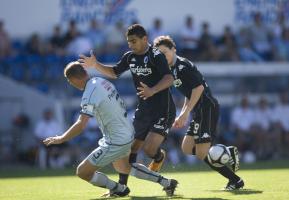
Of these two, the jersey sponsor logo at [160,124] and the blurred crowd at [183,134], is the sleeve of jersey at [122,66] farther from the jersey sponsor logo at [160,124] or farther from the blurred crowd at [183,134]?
the blurred crowd at [183,134]

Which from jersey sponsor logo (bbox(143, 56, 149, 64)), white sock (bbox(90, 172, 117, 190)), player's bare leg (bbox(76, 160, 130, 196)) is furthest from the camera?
jersey sponsor logo (bbox(143, 56, 149, 64))

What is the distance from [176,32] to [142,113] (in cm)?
1325

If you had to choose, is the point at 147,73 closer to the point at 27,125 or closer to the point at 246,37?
the point at 27,125

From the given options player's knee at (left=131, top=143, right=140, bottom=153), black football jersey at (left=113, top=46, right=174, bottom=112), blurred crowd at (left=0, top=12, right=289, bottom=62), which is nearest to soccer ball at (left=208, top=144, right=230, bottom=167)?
black football jersey at (left=113, top=46, right=174, bottom=112)

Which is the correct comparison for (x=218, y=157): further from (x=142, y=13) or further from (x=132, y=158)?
(x=142, y=13)

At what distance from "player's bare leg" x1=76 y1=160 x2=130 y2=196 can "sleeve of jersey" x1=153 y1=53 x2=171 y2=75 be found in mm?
1507

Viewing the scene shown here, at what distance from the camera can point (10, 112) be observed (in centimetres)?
2072

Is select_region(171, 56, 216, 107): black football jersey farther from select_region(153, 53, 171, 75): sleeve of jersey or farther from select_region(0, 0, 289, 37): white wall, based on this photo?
select_region(0, 0, 289, 37): white wall

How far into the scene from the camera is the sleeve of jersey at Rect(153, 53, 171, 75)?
1055 centimetres

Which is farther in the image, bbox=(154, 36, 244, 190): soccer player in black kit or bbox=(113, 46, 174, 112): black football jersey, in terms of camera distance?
bbox=(154, 36, 244, 190): soccer player in black kit

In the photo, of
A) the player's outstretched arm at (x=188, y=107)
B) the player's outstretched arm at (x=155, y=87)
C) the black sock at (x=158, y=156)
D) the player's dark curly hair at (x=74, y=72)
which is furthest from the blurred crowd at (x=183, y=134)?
the player's dark curly hair at (x=74, y=72)

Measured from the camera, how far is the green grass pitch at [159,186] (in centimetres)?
1050

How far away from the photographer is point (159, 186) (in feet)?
40.5

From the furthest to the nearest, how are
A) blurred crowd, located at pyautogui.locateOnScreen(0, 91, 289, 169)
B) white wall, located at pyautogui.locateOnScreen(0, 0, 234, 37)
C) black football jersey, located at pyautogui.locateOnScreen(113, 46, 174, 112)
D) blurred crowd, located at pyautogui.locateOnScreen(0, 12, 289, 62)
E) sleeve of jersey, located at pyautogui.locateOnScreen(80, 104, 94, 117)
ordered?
1. white wall, located at pyautogui.locateOnScreen(0, 0, 234, 37)
2. blurred crowd, located at pyautogui.locateOnScreen(0, 12, 289, 62)
3. blurred crowd, located at pyautogui.locateOnScreen(0, 91, 289, 169)
4. black football jersey, located at pyautogui.locateOnScreen(113, 46, 174, 112)
5. sleeve of jersey, located at pyautogui.locateOnScreen(80, 104, 94, 117)
